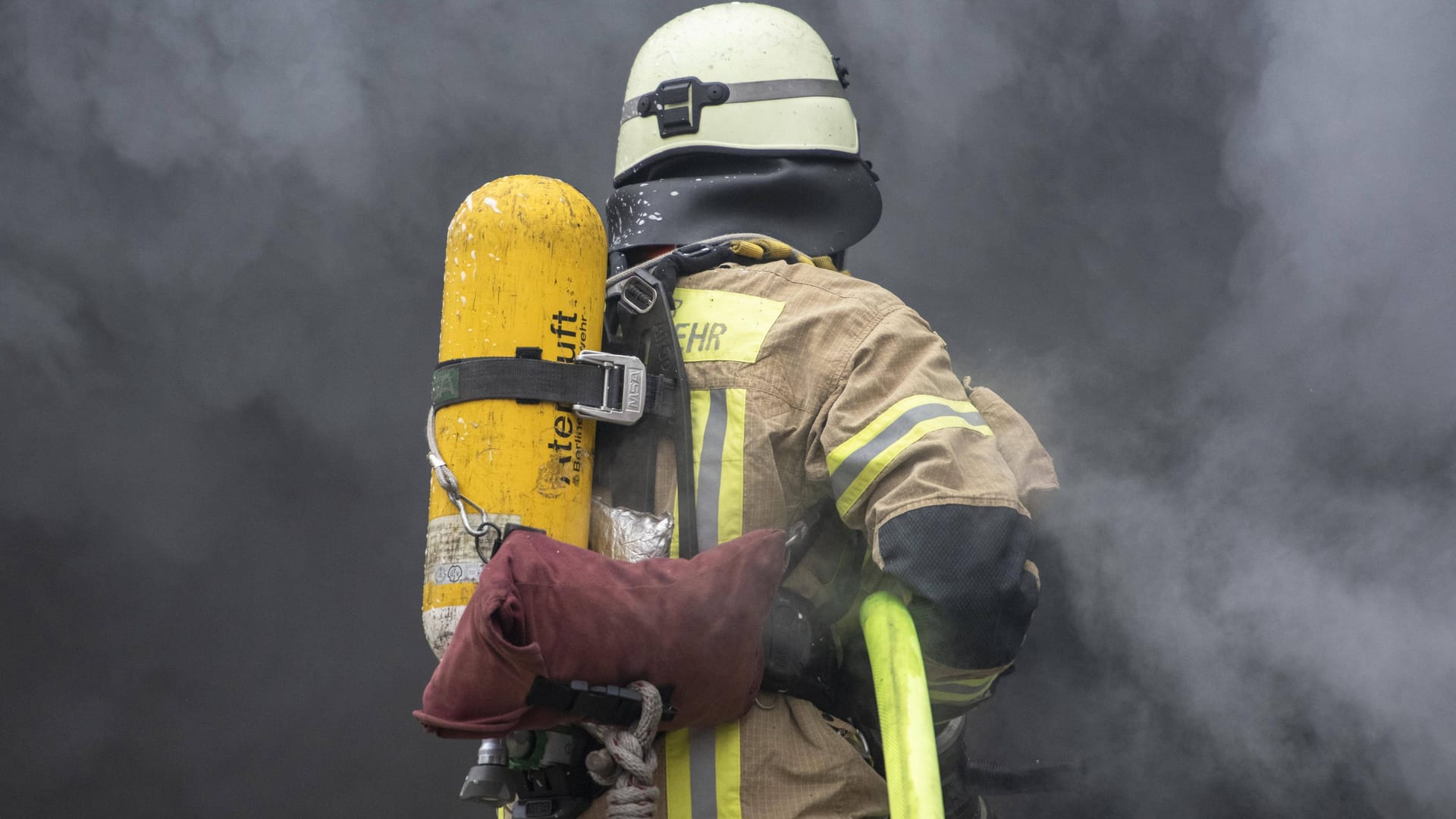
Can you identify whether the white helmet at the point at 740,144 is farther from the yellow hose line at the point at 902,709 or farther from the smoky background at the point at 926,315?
the smoky background at the point at 926,315

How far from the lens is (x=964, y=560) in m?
1.88

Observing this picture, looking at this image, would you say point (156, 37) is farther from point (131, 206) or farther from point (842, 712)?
point (842, 712)

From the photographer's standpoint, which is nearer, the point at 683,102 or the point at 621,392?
the point at 621,392

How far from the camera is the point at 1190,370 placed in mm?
3742

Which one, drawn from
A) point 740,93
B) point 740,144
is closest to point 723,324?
point 740,144

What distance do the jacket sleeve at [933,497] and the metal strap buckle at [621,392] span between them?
33 cm

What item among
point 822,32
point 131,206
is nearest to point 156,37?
point 131,206

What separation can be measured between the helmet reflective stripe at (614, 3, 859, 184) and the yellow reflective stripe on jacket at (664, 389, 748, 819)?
69 cm

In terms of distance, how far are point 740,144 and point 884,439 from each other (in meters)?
0.88

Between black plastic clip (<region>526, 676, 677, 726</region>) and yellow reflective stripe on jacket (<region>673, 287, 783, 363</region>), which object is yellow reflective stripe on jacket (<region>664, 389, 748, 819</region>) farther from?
black plastic clip (<region>526, 676, 677, 726</region>)

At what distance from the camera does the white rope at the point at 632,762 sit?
1765 mm

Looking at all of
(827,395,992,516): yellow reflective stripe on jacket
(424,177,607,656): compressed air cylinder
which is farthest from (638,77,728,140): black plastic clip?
(827,395,992,516): yellow reflective stripe on jacket

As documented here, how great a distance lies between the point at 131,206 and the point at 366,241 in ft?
2.71

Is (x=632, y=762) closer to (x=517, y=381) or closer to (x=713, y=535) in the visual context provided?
(x=713, y=535)
